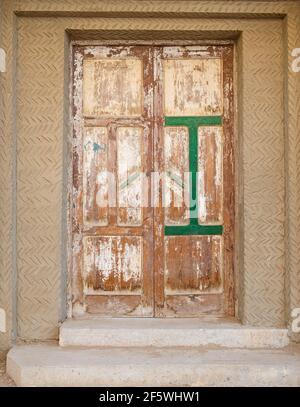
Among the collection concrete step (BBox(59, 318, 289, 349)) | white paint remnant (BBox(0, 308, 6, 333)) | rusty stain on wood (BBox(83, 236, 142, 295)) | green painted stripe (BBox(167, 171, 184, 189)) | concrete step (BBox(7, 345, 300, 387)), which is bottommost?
concrete step (BBox(7, 345, 300, 387))

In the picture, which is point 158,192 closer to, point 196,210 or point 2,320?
point 196,210

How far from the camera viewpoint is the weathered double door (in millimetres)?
4180

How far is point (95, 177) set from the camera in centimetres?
420

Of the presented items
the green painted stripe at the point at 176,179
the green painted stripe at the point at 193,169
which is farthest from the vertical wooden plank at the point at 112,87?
the green painted stripe at the point at 176,179

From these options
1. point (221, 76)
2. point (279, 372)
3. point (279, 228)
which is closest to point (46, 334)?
point (279, 372)

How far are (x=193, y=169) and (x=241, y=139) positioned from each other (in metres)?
0.51

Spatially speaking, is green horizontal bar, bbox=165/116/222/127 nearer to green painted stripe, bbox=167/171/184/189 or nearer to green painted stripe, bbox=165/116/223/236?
green painted stripe, bbox=165/116/223/236

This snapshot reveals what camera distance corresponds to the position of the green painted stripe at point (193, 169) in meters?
4.19

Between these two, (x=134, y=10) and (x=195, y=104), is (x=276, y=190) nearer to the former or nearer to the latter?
(x=195, y=104)

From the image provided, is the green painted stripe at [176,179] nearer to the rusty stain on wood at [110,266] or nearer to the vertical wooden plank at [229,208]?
the vertical wooden plank at [229,208]

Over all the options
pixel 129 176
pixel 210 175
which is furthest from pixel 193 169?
pixel 129 176

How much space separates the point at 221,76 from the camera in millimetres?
4223

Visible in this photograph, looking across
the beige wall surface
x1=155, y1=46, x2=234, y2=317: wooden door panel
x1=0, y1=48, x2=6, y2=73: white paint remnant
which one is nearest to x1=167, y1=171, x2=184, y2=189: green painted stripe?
x1=155, y1=46, x2=234, y2=317: wooden door panel

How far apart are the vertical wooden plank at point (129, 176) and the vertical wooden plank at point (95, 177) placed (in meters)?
0.13
